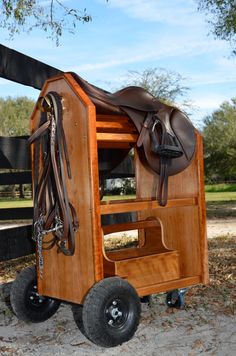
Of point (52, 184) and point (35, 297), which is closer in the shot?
point (52, 184)

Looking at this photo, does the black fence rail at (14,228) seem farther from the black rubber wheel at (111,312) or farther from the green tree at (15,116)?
the green tree at (15,116)

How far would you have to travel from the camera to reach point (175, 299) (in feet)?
12.5

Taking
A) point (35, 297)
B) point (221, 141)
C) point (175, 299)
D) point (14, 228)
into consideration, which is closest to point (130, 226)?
point (175, 299)

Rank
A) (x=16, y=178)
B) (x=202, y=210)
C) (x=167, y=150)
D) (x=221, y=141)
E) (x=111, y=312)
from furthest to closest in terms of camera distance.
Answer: (x=221, y=141) → (x=16, y=178) → (x=202, y=210) → (x=167, y=150) → (x=111, y=312)

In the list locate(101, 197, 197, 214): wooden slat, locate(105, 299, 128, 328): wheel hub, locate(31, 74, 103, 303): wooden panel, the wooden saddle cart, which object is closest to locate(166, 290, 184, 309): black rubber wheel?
the wooden saddle cart

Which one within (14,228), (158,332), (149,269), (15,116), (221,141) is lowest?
(158,332)

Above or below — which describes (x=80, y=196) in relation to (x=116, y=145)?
below

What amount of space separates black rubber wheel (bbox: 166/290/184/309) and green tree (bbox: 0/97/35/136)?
2816 cm

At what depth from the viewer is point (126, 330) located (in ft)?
9.95

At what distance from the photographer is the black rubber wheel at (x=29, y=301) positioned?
343 centimetres

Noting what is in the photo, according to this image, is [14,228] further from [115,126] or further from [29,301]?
[115,126]

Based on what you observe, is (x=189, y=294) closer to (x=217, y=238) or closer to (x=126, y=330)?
(x=126, y=330)

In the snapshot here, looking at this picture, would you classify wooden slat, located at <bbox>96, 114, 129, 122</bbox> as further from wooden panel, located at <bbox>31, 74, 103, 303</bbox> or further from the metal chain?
the metal chain

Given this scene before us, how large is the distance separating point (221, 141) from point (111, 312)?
3676 cm
